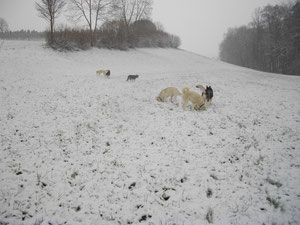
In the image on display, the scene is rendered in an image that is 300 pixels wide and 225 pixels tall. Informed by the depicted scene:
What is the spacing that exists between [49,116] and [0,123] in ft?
5.88

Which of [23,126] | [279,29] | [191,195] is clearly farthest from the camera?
[279,29]

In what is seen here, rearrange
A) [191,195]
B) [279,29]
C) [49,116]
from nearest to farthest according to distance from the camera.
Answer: [191,195] < [49,116] < [279,29]

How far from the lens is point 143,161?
4.55 metres

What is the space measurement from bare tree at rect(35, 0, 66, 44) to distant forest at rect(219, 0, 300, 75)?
40.7 metres

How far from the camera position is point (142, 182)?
3.91 m

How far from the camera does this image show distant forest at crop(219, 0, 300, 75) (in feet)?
88.1

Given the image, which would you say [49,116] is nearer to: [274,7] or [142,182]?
[142,182]

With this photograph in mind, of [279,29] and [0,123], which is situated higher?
[279,29]

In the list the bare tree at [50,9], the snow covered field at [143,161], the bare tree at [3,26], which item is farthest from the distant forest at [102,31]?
the bare tree at [3,26]

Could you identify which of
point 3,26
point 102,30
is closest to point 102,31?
point 102,30

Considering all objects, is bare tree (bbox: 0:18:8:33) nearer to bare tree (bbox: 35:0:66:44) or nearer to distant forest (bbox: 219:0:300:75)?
bare tree (bbox: 35:0:66:44)

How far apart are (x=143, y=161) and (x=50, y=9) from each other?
25.7 metres

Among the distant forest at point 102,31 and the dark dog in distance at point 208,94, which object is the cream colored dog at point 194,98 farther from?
the distant forest at point 102,31

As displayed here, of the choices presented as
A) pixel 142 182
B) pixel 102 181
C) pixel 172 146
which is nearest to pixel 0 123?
pixel 102 181
